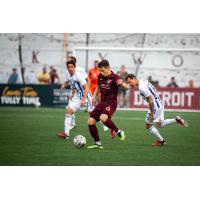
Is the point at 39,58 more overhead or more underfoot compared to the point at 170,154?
more overhead

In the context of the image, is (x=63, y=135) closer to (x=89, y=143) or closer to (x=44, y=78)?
(x=89, y=143)

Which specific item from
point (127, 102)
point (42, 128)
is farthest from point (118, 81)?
point (127, 102)

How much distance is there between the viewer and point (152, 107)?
880 cm

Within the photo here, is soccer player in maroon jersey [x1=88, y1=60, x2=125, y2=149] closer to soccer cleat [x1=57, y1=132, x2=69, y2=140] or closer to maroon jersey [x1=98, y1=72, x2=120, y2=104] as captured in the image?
maroon jersey [x1=98, y1=72, x2=120, y2=104]

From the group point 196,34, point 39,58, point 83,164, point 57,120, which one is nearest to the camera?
point 83,164

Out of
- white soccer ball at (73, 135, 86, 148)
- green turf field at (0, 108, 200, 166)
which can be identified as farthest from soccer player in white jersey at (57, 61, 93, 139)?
white soccer ball at (73, 135, 86, 148)

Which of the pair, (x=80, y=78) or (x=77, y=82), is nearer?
(x=80, y=78)

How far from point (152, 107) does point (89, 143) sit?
108 centimetres

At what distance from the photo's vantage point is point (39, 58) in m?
13.4

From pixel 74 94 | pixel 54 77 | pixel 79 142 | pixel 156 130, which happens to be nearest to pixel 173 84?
pixel 54 77

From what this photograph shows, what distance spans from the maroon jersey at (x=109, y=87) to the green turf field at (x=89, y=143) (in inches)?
27.3

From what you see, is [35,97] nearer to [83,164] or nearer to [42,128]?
[42,128]

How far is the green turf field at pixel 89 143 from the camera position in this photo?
7.99 m

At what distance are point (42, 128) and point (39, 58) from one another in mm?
2881
